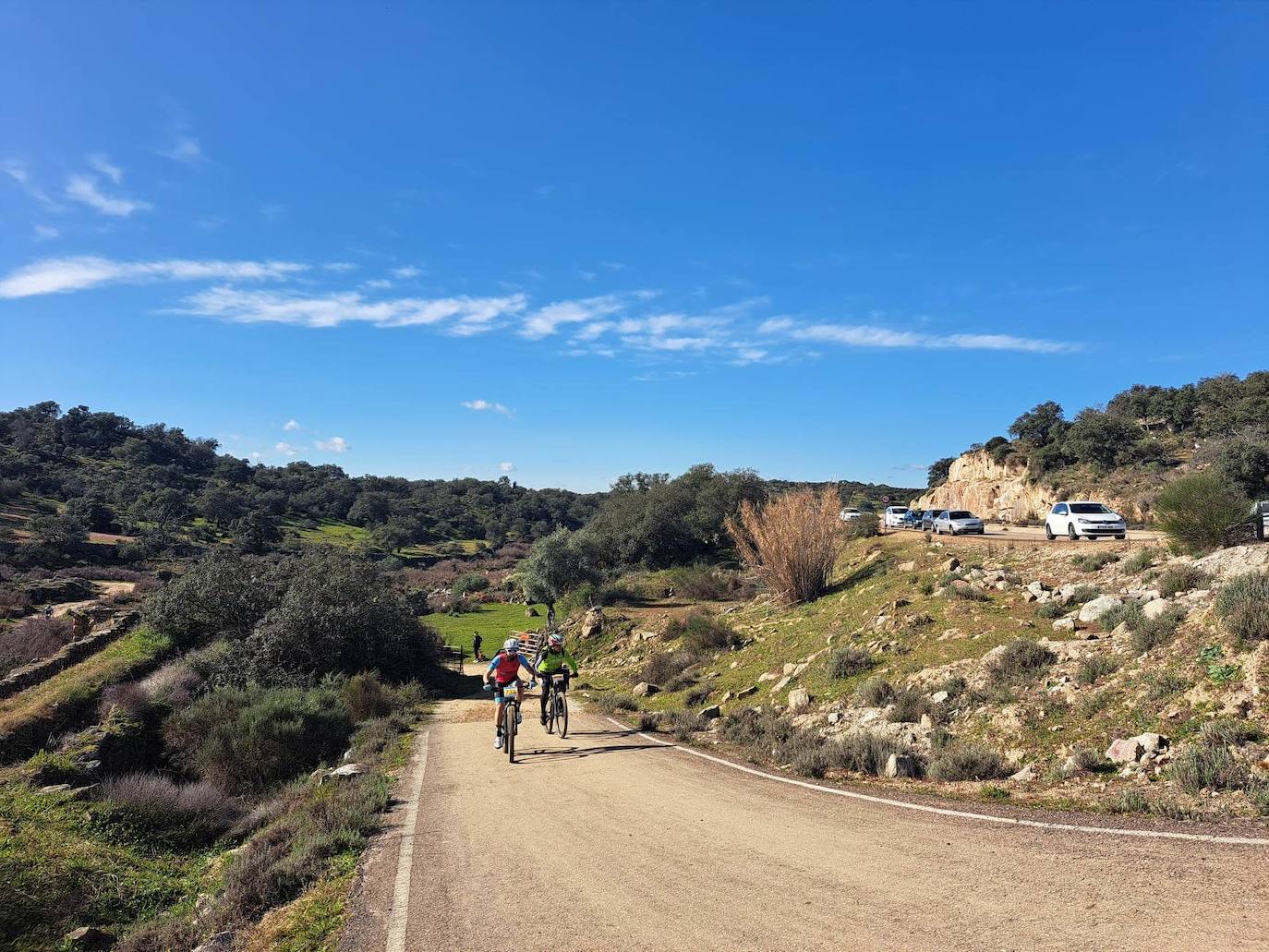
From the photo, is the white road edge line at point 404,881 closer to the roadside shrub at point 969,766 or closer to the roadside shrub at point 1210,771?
the roadside shrub at point 969,766

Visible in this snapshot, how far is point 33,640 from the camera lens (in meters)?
21.7

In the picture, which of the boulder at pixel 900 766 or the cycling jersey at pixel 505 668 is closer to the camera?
the boulder at pixel 900 766

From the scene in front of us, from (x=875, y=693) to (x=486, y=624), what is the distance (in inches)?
1163

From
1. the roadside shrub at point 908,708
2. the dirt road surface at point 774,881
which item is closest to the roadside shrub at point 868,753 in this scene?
the roadside shrub at point 908,708

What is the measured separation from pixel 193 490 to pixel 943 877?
97.5 meters

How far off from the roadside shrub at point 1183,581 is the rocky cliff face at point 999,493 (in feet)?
103

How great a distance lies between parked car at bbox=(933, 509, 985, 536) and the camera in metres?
34.7

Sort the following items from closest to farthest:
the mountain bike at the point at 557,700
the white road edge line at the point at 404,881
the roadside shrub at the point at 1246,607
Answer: the white road edge line at the point at 404,881 → the roadside shrub at the point at 1246,607 → the mountain bike at the point at 557,700

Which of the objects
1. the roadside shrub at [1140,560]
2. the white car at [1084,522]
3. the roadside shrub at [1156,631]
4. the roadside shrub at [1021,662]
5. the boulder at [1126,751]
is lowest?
the boulder at [1126,751]

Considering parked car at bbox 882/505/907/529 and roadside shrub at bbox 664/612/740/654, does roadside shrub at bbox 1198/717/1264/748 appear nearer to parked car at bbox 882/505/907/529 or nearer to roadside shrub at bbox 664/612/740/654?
roadside shrub at bbox 664/612/740/654

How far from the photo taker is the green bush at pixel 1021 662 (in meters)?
11.2

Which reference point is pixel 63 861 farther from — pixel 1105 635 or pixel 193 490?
pixel 193 490

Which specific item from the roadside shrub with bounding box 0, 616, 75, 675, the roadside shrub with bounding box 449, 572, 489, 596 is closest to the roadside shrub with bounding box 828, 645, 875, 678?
the roadside shrub with bounding box 0, 616, 75, 675

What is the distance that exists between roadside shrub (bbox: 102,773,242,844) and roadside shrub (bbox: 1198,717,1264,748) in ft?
42.1
